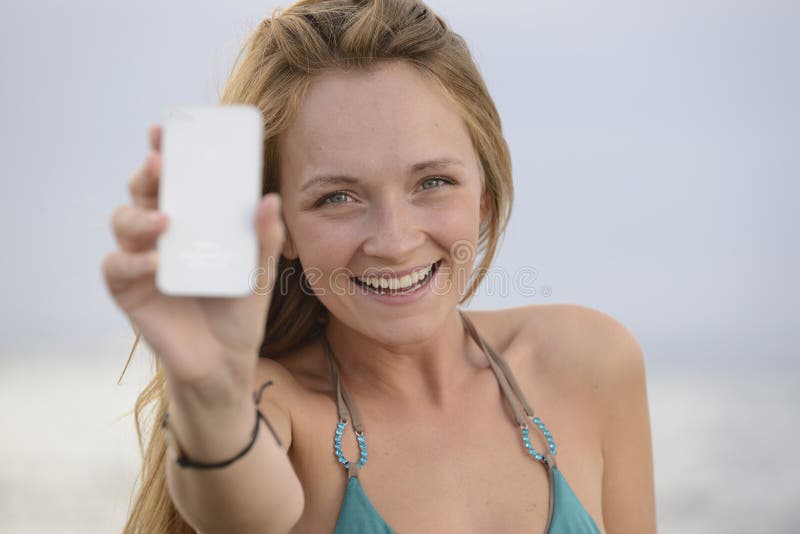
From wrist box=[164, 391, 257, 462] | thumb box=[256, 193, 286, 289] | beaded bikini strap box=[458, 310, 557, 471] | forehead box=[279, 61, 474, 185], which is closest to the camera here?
thumb box=[256, 193, 286, 289]

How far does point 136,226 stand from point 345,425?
1221 millimetres

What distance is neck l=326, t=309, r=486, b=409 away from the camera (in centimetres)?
268

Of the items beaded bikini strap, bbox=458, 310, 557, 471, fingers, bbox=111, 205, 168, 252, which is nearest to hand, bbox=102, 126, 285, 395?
fingers, bbox=111, 205, 168, 252

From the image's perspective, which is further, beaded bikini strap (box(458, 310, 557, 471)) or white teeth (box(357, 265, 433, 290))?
beaded bikini strap (box(458, 310, 557, 471))

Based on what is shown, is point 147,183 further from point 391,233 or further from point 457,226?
point 457,226

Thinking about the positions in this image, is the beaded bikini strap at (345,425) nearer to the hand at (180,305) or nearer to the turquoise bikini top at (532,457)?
the turquoise bikini top at (532,457)

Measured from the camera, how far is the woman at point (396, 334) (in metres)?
2.36

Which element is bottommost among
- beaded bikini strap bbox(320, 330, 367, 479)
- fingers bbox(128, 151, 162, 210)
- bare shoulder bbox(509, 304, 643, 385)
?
beaded bikini strap bbox(320, 330, 367, 479)

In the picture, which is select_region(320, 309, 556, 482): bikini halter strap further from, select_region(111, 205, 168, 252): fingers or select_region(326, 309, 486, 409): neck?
select_region(111, 205, 168, 252): fingers

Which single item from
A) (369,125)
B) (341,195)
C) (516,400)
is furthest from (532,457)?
(369,125)

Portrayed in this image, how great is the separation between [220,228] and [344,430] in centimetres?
118

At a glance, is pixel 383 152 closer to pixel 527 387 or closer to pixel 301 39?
pixel 301 39

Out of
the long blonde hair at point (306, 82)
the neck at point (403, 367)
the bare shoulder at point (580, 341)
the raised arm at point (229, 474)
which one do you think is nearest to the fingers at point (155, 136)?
the raised arm at point (229, 474)

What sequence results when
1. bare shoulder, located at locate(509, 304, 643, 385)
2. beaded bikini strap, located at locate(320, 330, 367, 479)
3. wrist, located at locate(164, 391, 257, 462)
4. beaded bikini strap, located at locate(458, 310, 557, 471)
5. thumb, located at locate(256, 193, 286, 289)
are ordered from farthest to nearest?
bare shoulder, located at locate(509, 304, 643, 385) → beaded bikini strap, located at locate(458, 310, 557, 471) → beaded bikini strap, located at locate(320, 330, 367, 479) → wrist, located at locate(164, 391, 257, 462) → thumb, located at locate(256, 193, 286, 289)
